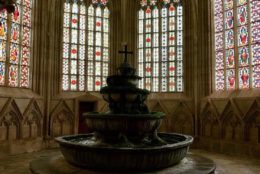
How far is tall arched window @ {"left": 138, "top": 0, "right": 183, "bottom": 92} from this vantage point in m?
14.0

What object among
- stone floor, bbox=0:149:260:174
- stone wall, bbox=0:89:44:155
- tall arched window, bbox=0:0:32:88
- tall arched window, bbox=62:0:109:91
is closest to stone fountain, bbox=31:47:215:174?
stone floor, bbox=0:149:260:174

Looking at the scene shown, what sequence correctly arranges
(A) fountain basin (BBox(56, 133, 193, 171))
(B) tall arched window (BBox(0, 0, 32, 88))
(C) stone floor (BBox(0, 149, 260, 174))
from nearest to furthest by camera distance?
1. (A) fountain basin (BBox(56, 133, 193, 171))
2. (C) stone floor (BBox(0, 149, 260, 174))
3. (B) tall arched window (BBox(0, 0, 32, 88))

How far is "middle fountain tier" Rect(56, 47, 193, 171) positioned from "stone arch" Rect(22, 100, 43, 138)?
4876 mm

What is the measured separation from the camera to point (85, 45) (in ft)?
46.0

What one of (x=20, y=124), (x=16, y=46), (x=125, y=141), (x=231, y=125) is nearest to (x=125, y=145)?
(x=125, y=141)

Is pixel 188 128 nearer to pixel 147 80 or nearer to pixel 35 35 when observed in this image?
pixel 147 80

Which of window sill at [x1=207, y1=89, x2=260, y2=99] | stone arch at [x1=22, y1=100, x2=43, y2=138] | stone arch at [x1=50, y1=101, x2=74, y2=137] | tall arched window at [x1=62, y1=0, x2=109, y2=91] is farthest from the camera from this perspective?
tall arched window at [x1=62, y1=0, x2=109, y2=91]

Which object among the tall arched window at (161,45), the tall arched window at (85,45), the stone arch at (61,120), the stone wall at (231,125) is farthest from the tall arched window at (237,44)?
the stone arch at (61,120)

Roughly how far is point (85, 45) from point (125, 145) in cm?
843

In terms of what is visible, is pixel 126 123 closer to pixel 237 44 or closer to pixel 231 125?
pixel 231 125

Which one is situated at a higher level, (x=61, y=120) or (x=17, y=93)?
(x=17, y=93)

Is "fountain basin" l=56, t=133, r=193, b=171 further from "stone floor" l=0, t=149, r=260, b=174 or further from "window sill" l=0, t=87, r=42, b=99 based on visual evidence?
"window sill" l=0, t=87, r=42, b=99

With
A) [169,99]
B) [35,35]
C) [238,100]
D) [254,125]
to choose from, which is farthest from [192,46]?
[35,35]

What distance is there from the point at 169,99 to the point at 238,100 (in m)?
3.53
